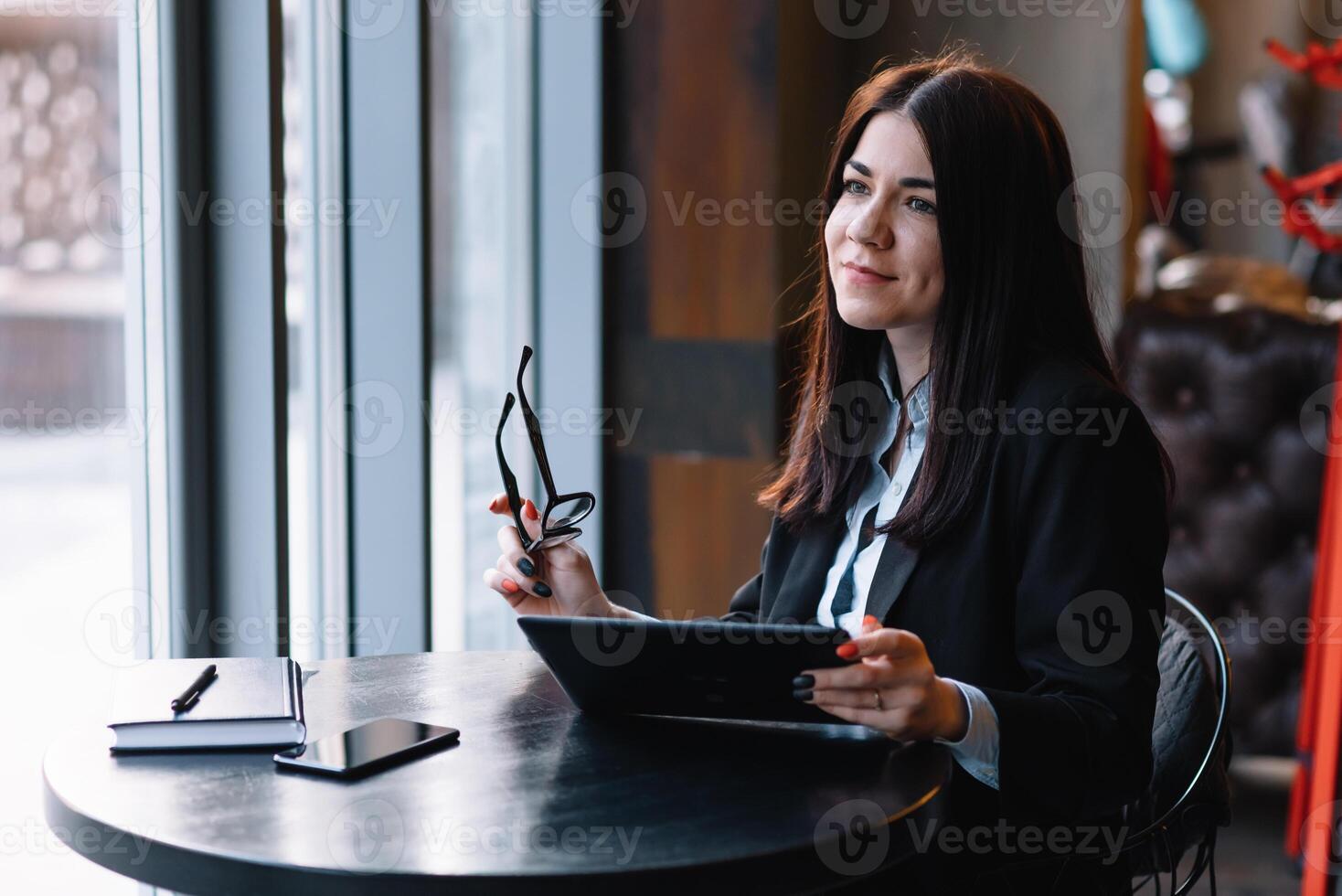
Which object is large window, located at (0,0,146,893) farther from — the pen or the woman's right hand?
the woman's right hand

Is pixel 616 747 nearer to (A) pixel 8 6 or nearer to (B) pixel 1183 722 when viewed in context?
(B) pixel 1183 722

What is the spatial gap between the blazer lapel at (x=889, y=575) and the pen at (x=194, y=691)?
0.72 m

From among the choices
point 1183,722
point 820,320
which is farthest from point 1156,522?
point 820,320

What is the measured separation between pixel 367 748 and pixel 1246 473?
245 centimetres

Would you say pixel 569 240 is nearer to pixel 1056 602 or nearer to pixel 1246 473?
pixel 1246 473

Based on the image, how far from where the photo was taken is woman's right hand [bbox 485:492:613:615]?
5.05 ft

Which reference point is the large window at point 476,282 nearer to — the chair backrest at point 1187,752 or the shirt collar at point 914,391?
the shirt collar at point 914,391

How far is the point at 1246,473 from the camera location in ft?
9.87

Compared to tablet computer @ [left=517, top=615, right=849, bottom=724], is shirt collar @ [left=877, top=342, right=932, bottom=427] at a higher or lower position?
higher

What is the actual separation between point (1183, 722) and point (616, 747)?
707mm

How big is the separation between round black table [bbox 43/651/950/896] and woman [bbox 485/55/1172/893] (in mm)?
104

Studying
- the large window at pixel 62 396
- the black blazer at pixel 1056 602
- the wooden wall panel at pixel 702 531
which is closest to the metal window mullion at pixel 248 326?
the large window at pixel 62 396

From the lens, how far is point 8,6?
187cm

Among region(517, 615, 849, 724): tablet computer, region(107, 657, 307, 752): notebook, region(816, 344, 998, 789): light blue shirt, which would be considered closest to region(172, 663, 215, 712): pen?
region(107, 657, 307, 752): notebook
